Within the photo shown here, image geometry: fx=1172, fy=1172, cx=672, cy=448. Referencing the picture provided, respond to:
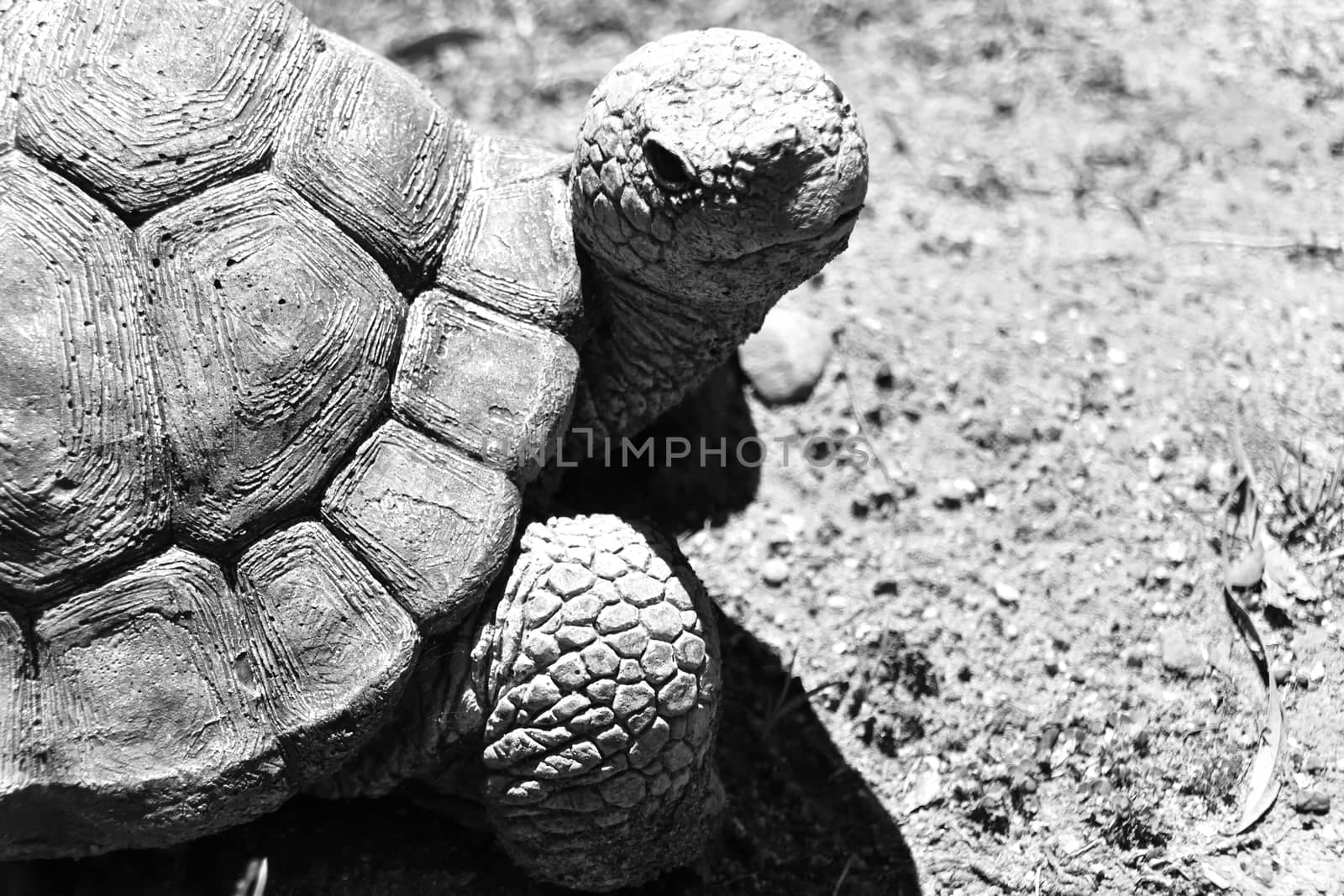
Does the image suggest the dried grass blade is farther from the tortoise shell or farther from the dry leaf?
the tortoise shell

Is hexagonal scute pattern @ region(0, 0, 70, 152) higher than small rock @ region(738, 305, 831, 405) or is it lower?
higher

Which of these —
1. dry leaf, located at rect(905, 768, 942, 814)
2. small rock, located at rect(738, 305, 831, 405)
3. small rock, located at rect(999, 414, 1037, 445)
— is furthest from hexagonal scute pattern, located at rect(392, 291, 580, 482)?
small rock, located at rect(999, 414, 1037, 445)

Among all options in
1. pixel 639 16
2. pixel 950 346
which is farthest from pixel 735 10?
pixel 950 346

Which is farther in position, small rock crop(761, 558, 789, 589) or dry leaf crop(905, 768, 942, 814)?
small rock crop(761, 558, 789, 589)

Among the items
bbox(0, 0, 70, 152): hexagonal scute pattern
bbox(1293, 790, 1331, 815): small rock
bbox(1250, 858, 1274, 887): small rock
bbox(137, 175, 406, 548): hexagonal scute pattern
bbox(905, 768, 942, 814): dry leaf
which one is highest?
bbox(0, 0, 70, 152): hexagonal scute pattern

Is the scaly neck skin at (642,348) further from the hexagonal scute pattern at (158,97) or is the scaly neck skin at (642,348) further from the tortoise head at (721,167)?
the hexagonal scute pattern at (158,97)

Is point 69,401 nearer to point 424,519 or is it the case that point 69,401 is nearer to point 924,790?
point 424,519

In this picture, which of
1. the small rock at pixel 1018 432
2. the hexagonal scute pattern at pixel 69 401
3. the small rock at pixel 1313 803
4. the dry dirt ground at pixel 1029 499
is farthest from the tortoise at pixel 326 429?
the small rock at pixel 1313 803

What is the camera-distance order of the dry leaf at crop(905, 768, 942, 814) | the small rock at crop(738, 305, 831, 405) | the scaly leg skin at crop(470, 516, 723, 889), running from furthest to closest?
the small rock at crop(738, 305, 831, 405), the dry leaf at crop(905, 768, 942, 814), the scaly leg skin at crop(470, 516, 723, 889)
